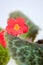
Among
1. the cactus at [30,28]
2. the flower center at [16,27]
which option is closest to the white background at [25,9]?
the cactus at [30,28]

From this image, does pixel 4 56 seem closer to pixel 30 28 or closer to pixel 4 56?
pixel 4 56

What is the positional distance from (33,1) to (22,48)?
1.17ft

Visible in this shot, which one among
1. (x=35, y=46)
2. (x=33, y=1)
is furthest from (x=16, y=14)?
(x=35, y=46)

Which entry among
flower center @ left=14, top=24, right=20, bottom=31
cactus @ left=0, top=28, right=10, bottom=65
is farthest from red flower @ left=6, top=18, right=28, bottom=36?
cactus @ left=0, top=28, right=10, bottom=65

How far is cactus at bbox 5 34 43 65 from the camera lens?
0.78m

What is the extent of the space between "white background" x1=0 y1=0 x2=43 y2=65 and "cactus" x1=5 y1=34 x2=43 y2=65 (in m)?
0.17

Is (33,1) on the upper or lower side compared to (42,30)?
upper

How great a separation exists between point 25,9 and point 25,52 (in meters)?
0.33

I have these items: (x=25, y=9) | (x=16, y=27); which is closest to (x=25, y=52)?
(x=16, y=27)

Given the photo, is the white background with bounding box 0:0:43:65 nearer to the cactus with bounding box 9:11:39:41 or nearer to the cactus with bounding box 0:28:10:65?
the cactus with bounding box 9:11:39:41

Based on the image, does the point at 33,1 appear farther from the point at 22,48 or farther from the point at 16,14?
the point at 22,48

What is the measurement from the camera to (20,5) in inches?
40.0

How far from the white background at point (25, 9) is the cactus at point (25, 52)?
17cm

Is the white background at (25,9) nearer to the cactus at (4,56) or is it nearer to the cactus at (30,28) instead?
the cactus at (30,28)
